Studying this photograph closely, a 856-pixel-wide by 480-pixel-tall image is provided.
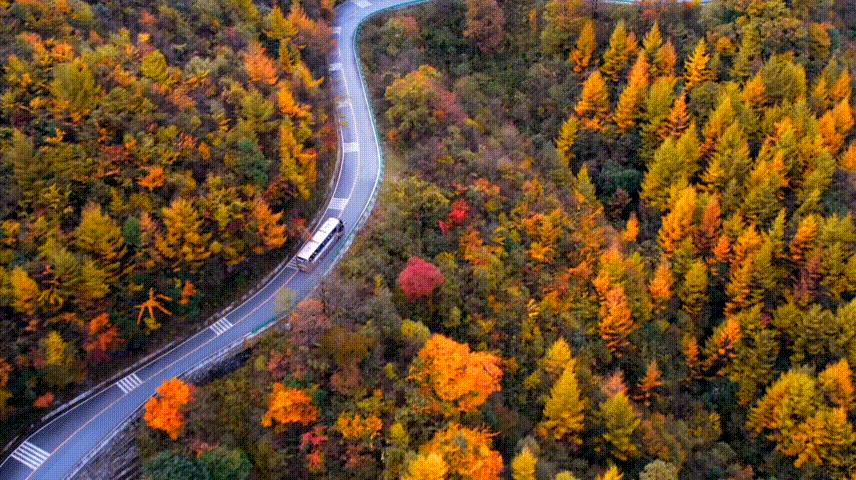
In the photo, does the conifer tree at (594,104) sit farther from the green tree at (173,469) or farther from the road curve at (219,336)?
the green tree at (173,469)

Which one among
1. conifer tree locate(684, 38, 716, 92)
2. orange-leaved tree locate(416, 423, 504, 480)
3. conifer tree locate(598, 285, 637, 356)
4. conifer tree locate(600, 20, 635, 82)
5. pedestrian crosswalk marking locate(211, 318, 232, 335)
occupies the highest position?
conifer tree locate(600, 20, 635, 82)

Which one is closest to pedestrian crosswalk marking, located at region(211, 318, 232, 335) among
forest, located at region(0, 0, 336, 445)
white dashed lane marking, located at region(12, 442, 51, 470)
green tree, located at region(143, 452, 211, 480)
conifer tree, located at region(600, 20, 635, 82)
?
forest, located at region(0, 0, 336, 445)

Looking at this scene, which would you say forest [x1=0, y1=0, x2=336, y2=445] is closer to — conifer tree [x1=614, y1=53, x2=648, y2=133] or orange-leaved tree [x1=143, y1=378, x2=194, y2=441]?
orange-leaved tree [x1=143, y1=378, x2=194, y2=441]

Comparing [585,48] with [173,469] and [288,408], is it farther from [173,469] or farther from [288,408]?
[173,469]

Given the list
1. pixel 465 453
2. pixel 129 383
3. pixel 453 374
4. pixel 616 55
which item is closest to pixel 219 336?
pixel 129 383

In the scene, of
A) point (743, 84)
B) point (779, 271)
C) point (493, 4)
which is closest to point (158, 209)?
point (493, 4)

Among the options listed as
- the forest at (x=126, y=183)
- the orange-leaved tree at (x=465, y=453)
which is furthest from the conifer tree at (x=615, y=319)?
the forest at (x=126, y=183)
